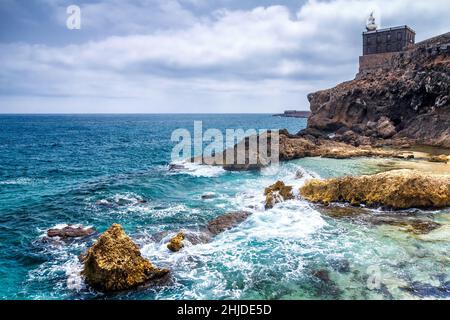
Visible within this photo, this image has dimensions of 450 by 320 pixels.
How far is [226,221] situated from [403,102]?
51.0 metres

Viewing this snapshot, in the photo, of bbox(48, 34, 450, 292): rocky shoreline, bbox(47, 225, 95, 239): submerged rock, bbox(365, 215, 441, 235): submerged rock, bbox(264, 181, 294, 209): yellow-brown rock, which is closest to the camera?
bbox(48, 34, 450, 292): rocky shoreline

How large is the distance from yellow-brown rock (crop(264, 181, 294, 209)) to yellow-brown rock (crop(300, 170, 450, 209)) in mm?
1104

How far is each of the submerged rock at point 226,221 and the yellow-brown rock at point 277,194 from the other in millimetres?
1999

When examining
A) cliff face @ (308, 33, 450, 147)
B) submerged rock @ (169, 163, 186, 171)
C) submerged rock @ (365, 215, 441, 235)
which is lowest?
submerged rock @ (365, 215, 441, 235)

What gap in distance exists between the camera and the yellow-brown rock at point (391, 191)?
776 inches

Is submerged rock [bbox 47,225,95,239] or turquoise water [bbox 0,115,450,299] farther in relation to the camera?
submerged rock [bbox 47,225,95,239]

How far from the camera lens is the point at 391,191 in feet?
66.1

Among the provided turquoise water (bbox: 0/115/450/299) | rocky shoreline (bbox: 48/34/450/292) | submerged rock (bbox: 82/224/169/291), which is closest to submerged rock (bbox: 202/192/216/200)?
turquoise water (bbox: 0/115/450/299)

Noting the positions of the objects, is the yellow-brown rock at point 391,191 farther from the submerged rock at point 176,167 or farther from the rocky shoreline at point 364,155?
the submerged rock at point 176,167

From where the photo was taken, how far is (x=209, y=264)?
568 inches

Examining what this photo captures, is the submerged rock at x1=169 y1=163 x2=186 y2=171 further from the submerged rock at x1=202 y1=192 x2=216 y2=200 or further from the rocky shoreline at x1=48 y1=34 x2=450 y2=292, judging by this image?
the submerged rock at x1=202 y1=192 x2=216 y2=200

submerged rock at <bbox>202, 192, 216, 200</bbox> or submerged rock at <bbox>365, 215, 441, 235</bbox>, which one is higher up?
submerged rock at <bbox>365, 215, 441, 235</bbox>

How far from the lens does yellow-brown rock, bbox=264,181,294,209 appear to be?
2227 cm

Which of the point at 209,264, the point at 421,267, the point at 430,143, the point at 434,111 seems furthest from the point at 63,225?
the point at 434,111
